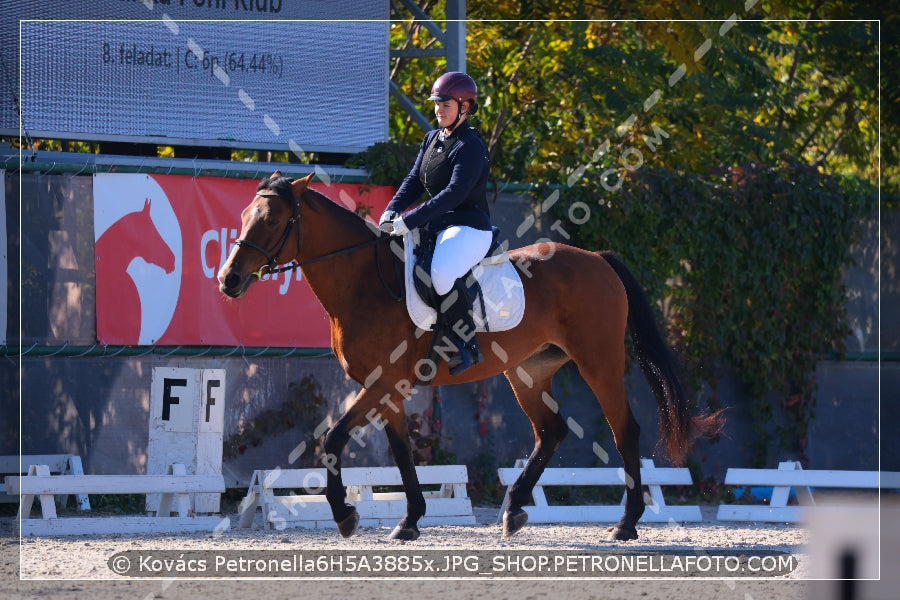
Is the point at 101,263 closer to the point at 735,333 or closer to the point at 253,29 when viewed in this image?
the point at 253,29

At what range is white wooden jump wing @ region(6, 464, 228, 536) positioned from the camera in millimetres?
7242

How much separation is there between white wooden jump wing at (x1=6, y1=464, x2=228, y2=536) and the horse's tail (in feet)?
10.3

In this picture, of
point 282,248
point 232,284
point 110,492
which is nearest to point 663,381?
point 282,248

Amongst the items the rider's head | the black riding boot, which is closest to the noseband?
the black riding boot

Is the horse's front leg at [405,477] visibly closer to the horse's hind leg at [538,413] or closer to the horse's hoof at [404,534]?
the horse's hoof at [404,534]

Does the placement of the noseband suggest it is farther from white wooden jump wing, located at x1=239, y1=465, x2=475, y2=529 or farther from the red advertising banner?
the red advertising banner

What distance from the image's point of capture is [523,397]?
7.84 metres

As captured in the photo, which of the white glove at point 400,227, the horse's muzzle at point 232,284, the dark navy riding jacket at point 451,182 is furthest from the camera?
the dark navy riding jacket at point 451,182

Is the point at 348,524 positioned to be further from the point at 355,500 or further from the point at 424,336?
the point at 355,500

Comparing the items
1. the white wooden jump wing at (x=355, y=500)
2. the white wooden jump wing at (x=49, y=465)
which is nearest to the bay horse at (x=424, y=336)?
the white wooden jump wing at (x=355, y=500)

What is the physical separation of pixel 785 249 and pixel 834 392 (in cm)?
158

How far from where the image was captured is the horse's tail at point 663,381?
7.73 meters

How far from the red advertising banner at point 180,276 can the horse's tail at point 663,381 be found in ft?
9.39

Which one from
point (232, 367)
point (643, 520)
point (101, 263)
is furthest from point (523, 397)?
point (101, 263)
